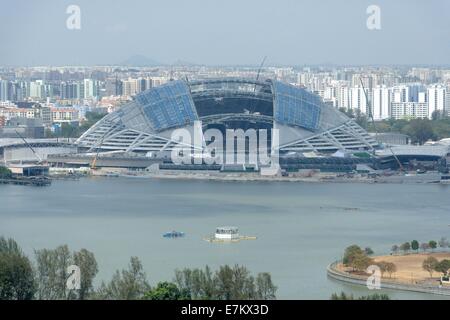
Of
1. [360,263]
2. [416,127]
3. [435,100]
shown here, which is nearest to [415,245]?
[360,263]

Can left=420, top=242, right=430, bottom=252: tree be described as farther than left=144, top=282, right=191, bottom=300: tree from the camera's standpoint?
Yes

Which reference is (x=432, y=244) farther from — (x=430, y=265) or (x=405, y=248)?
(x=430, y=265)

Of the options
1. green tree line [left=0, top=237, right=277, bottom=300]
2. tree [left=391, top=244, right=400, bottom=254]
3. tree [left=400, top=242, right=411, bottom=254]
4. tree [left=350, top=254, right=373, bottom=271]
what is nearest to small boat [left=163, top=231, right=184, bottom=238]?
tree [left=391, top=244, right=400, bottom=254]

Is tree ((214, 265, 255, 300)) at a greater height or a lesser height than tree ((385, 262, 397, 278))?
greater

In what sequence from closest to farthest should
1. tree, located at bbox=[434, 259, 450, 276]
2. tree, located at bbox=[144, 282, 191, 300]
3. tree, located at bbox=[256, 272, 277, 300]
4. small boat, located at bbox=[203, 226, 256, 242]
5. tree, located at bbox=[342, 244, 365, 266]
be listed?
tree, located at bbox=[144, 282, 191, 300] < tree, located at bbox=[256, 272, 277, 300] < tree, located at bbox=[434, 259, 450, 276] < tree, located at bbox=[342, 244, 365, 266] < small boat, located at bbox=[203, 226, 256, 242]

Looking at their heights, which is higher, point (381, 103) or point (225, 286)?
point (381, 103)

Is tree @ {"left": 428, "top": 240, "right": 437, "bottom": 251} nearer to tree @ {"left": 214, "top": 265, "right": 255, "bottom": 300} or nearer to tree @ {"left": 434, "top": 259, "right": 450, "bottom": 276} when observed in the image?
tree @ {"left": 434, "top": 259, "right": 450, "bottom": 276}

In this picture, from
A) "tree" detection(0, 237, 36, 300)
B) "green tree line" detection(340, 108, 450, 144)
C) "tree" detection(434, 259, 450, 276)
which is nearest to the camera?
"tree" detection(0, 237, 36, 300)
